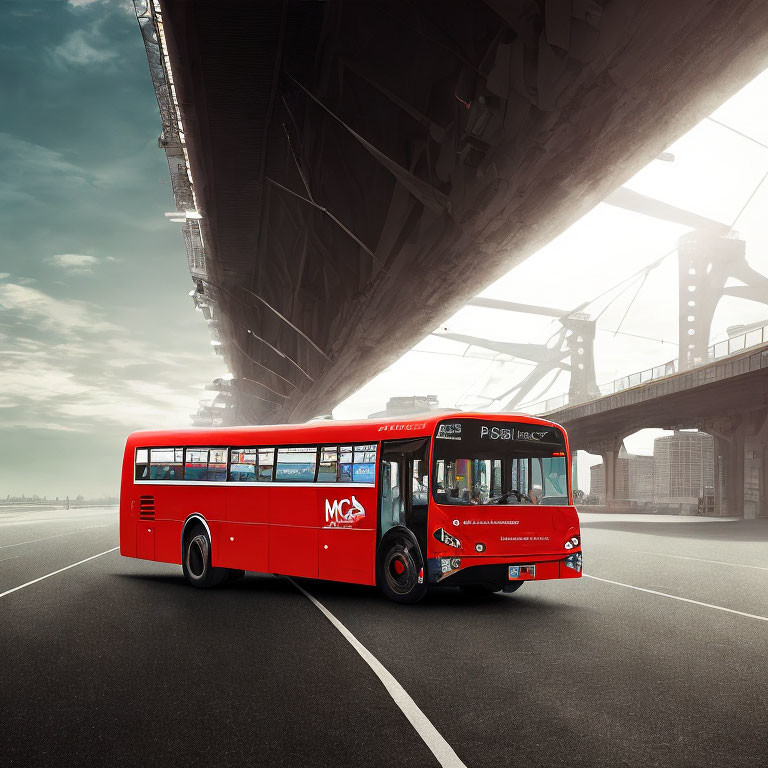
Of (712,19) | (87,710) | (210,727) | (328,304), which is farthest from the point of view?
(328,304)

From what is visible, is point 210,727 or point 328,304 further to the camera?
point 328,304

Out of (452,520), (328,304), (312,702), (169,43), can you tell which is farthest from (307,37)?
(328,304)

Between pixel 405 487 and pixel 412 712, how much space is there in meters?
5.61

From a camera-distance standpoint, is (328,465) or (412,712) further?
(328,465)

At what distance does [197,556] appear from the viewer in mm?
13320

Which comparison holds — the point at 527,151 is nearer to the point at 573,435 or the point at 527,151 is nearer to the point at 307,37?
the point at 307,37

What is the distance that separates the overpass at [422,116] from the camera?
8867 mm

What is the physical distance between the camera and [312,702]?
218 inches

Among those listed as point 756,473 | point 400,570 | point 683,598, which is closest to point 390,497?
point 400,570

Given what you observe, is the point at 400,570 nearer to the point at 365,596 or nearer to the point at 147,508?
the point at 365,596

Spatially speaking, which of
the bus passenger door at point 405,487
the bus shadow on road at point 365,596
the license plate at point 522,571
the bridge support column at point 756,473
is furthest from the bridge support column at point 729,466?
the bus passenger door at point 405,487

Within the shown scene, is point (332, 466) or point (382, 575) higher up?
point (332, 466)

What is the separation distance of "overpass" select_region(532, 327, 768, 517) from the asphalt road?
23046mm

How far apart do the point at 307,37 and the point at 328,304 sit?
35.4 feet
